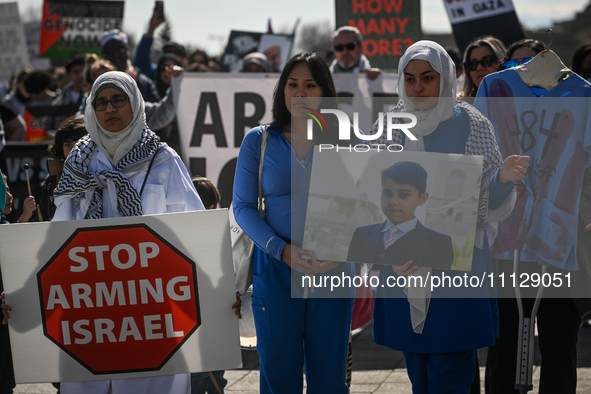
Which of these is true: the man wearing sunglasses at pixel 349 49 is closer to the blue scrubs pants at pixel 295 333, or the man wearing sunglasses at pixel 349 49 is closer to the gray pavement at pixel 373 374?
the gray pavement at pixel 373 374

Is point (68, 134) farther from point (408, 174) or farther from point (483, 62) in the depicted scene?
point (483, 62)

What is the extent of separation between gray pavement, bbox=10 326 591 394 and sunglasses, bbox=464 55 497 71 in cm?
198

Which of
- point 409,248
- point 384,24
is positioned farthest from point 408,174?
point 384,24

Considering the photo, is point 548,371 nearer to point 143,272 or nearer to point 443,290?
point 443,290

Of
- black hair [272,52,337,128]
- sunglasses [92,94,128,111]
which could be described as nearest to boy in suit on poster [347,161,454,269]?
black hair [272,52,337,128]

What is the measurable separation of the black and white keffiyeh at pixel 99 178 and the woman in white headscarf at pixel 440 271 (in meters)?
1.03

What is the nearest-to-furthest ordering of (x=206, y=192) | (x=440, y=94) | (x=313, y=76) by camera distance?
(x=440, y=94) → (x=313, y=76) → (x=206, y=192)

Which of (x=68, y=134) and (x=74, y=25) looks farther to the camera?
(x=74, y=25)

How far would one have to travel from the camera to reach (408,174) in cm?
254

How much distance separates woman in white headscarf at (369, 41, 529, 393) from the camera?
2641 mm

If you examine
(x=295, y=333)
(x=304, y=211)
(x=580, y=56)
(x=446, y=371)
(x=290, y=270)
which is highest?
(x=580, y=56)

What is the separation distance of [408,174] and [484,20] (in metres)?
4.49

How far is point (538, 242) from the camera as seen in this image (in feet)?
10.3

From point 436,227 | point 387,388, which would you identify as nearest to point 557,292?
point 436,227
